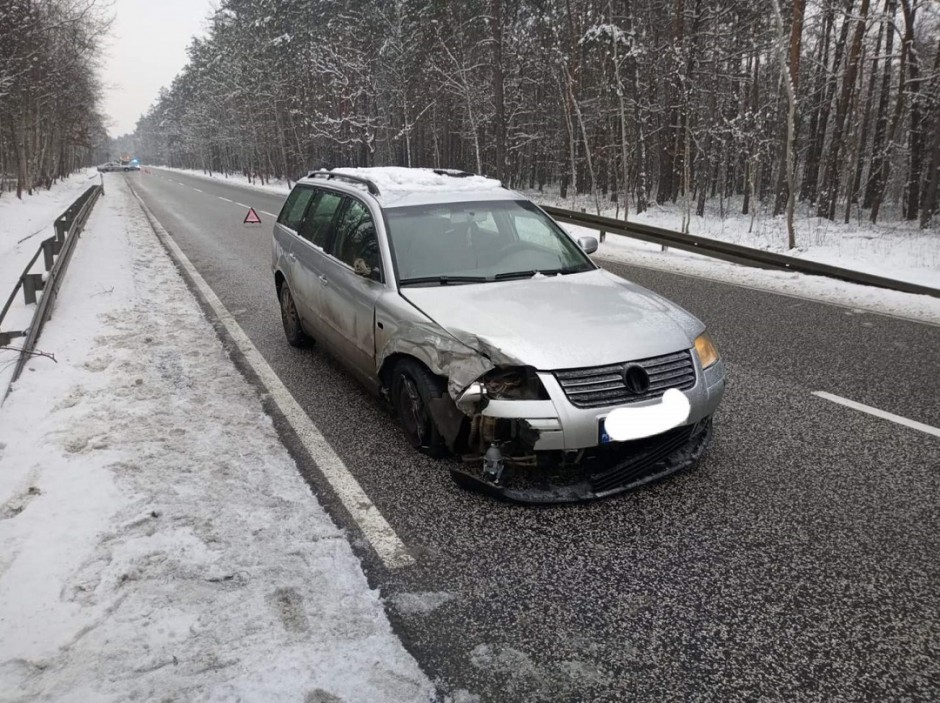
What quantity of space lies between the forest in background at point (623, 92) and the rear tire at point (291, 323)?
12415 millimetres

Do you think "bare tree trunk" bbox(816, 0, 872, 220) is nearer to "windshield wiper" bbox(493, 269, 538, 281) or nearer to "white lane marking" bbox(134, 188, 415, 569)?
"windshield wiper" bbox(493, 269, 538, 281)

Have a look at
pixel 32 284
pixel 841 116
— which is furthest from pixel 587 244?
pixel 841 116

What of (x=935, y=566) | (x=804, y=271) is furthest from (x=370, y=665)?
(x=804, y=271)

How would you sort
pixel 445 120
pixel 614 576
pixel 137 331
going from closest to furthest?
1. pixel 614 576
2. pixel 137 331
3. pixel 445 120

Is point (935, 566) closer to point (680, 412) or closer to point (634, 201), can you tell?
point (680, 412)

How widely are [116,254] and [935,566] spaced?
526 inches

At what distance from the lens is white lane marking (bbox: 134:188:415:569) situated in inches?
122

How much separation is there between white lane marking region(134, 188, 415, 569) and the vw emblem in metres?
1.42

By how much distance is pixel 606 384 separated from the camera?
128 inches

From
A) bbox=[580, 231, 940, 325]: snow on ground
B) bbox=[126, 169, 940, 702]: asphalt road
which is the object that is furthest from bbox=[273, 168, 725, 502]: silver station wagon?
bbox=[580, 231, 940, 325]: snow on ground

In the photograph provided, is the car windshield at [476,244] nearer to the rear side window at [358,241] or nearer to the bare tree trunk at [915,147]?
the rear side window at [358,241]

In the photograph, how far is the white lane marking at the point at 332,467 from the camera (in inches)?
122

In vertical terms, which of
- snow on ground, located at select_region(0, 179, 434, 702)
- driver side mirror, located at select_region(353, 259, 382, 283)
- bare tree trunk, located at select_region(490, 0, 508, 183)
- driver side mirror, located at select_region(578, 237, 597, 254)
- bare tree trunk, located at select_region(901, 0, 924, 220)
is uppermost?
bare tree trunk, located at select_region(490, 0, 508, 183)

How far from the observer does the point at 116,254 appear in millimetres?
12227
